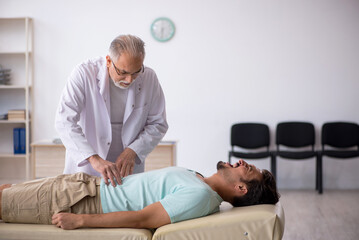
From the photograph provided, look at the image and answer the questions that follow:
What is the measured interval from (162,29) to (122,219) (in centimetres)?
354

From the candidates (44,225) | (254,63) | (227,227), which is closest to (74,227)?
(44,225)

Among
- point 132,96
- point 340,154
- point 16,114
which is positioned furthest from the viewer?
point 16,114

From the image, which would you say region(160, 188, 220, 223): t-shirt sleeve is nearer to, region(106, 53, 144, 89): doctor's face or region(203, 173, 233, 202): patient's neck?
region(203, 173, 233, 202): patient's neck

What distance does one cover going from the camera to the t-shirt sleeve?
1780 millimetres

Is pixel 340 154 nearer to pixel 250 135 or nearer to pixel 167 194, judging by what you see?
pixel 250 135

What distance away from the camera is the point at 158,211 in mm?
1774

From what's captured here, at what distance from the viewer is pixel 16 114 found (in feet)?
A: 16.3

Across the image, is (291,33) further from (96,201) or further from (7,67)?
(96,201)

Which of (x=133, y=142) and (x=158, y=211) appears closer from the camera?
(x=158, y=211)

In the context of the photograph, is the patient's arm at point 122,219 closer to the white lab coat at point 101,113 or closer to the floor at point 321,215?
the white lab coat at point 101,113

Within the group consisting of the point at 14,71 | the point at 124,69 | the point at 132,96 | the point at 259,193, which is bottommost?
the point at 259,193

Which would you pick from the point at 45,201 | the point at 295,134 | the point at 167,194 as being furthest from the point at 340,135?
the point at 45,201

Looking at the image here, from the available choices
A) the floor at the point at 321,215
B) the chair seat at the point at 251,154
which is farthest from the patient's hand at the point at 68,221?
the chair seat at the point at 251,154

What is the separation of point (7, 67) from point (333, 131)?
12.1 ft
